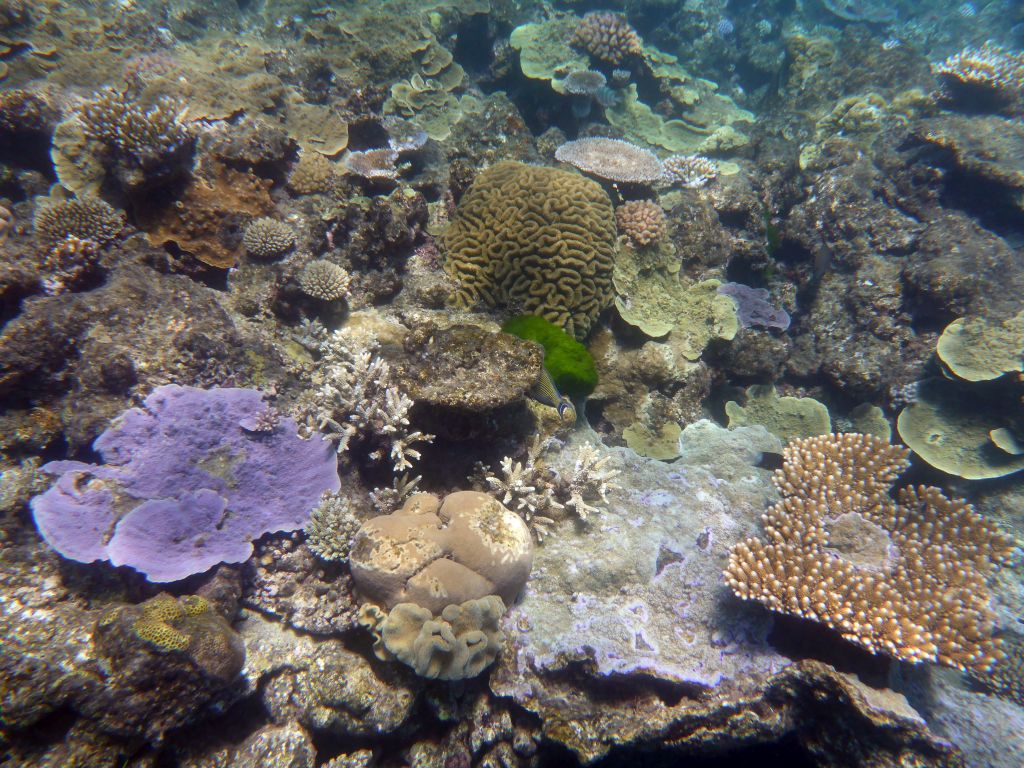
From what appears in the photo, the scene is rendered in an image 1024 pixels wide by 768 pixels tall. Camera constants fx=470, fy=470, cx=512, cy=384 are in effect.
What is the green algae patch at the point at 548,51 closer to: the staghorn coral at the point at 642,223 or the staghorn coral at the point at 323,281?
the staghorn coral at the point at 642,223

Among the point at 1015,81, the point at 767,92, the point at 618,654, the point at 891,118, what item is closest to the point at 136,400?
the point at 618,654

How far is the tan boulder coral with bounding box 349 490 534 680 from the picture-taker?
3.29 meters

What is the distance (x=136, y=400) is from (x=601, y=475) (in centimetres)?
402

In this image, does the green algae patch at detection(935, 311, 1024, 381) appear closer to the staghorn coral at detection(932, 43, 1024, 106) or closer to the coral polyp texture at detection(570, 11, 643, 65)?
the staghorn coral at detection(932, 43, 1024, 106)

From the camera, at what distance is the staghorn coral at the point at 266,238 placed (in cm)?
506

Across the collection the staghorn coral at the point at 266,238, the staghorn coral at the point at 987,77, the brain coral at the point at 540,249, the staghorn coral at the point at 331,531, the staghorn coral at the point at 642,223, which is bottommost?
the staghorn coral at the point at 331,531

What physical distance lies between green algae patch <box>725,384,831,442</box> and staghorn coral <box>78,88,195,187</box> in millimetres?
7154

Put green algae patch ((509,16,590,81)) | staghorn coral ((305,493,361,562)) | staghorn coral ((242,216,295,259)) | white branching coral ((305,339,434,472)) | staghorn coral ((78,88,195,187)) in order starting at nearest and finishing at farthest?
1. staghorn coral ((305,493,361,562))
2. white branching coral ((305,339,434,472))
3. staghorn coral ((78,88,195,187))
4. staghorn coral ((242,216,295,259))
5. green algae patch ((509,16,590,81))

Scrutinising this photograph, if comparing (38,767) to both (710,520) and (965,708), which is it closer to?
(710,520)

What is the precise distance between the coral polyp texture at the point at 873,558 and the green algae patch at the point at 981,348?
2657mm

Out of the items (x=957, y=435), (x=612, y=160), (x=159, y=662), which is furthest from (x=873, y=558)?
(x=612, y=160)

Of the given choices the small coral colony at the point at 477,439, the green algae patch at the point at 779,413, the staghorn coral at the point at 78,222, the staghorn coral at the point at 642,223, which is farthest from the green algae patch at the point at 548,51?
the staghorn coral at the point at 78,222

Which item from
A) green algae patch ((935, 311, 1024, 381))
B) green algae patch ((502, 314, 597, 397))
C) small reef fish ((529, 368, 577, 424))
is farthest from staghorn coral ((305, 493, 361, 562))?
green algae patch ((935, 311, 1024, 381))

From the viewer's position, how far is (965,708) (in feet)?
13.3
